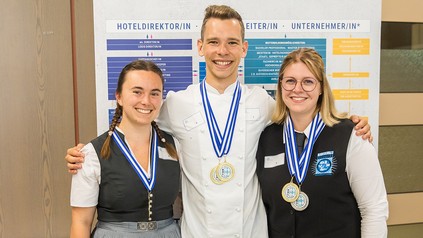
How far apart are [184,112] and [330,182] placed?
0.74 meters

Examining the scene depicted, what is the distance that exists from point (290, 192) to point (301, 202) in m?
0.06

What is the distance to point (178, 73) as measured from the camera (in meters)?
2.19

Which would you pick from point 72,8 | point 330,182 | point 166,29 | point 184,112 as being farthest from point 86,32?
point 330,182

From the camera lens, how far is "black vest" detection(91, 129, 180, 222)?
1.61 m

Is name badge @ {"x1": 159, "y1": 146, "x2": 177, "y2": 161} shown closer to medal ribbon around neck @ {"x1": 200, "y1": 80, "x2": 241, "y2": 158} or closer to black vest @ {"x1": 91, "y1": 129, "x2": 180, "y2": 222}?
black vest @ {"x1": 91, "y1": 129, "x2": 180, "y2": 222}

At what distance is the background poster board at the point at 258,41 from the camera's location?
2.11 m

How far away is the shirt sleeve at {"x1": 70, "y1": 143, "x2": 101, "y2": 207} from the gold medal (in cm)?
80

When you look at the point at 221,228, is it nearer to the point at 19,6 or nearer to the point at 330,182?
the point at 330,182

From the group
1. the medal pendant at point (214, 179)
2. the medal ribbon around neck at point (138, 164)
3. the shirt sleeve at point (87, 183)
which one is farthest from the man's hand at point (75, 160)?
the medal pendant at point (214, 179)

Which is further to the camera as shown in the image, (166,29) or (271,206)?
(166,29)

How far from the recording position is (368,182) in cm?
160

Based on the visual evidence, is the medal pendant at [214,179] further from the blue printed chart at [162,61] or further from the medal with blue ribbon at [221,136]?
the blue printed chart at [162,61]

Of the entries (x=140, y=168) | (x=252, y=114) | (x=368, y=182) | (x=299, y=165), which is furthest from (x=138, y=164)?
(x=368, y=182)

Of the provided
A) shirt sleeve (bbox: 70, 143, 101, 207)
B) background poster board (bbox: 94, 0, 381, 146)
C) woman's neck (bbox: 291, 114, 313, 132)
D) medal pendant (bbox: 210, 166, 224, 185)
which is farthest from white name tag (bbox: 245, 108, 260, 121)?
shirt sleeve (bbox: 70, 143, 101, 207)
